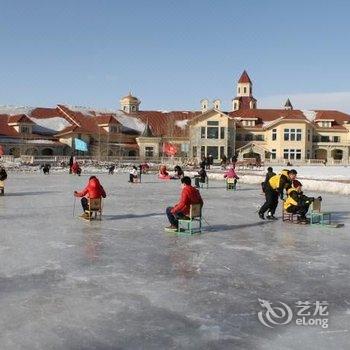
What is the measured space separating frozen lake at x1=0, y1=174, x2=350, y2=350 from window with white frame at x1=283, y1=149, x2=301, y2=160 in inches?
2335

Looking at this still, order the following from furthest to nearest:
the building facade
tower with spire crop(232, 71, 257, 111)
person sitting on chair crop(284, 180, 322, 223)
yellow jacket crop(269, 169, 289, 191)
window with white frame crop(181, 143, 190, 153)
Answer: tower with spire crop(232, 71, 257, 111) → window with white frame crop(181, 143, 190, 153) → the building facade → yellow jacket crop(269, 169, 289, 191) → person sitting on chair crop(284, 180, 322, 223)

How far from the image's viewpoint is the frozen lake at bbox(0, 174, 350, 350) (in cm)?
465

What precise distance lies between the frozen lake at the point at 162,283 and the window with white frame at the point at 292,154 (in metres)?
59.3

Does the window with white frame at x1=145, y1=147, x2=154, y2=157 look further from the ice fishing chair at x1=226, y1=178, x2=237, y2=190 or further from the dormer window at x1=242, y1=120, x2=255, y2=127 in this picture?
the ice fishing chair at x1=226, y1=178, x2=237, y2=190

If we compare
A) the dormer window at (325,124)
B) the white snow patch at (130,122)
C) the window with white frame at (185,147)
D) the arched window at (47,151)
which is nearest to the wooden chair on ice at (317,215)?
the arched window at (47,151)

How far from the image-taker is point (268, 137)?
231ft

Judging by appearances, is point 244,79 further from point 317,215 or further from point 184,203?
point 184,203

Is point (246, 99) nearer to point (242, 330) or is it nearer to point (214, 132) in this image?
point (214, 132)

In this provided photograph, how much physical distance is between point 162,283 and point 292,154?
6567 cm

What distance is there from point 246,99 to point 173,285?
9153 cm

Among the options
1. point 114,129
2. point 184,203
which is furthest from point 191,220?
point 114,129

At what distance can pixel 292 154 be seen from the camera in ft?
229

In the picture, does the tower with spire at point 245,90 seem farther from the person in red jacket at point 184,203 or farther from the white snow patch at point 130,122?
the person in red jacket at point 184,203

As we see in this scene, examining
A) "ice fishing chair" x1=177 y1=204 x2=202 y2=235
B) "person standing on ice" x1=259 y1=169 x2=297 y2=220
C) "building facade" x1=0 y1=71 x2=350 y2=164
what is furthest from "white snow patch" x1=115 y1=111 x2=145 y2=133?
"ice fishing chair" x1=177 y1=204 x2=202 y2=235
